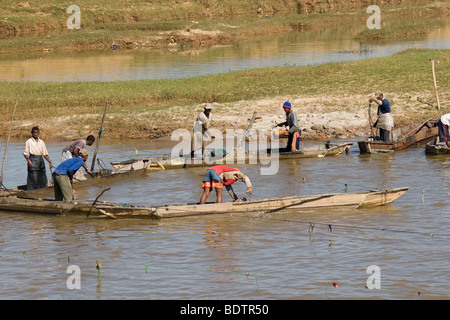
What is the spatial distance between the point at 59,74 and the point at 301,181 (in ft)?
72.3

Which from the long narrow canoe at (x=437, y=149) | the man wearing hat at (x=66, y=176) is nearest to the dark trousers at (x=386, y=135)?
the long narrow canoe at (x=437, y=149)

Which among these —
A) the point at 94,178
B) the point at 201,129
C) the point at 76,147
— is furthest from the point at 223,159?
the point at 76,147

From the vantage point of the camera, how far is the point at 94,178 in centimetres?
1753

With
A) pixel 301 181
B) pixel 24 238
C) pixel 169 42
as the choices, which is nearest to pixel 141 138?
pixel 301 181

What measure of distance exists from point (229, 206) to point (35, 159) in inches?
187

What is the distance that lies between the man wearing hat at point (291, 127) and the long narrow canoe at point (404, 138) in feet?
5.60

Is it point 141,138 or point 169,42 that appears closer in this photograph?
point 141,138

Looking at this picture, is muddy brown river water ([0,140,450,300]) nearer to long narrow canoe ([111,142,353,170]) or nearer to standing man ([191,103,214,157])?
long narrow canoe ([111,142,353,170])

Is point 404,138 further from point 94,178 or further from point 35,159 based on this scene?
point 35,159

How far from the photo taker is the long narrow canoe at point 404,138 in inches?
779

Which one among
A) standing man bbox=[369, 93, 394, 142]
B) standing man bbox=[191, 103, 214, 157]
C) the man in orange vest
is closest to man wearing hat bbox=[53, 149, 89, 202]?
the man in orange vest
